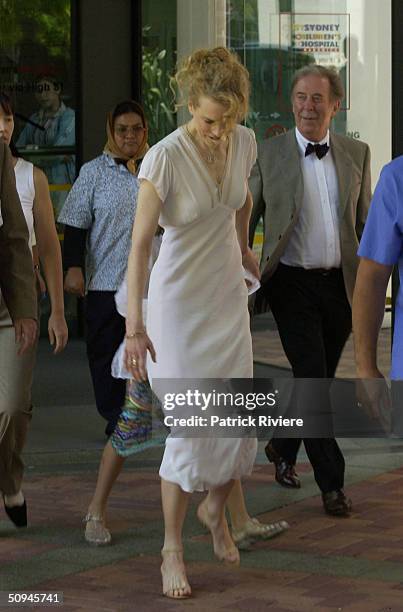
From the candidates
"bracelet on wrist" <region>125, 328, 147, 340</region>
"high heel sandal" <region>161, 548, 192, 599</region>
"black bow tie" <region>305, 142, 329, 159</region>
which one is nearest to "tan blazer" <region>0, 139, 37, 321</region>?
"bracelet on wrist" <region>125, 328, 147, 340</region>

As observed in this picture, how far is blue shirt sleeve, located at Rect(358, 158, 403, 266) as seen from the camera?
161 inches

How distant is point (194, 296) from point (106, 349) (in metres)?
2.41

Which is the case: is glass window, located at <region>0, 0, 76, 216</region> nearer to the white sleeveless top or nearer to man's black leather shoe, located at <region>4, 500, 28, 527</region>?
the white sleeveless top

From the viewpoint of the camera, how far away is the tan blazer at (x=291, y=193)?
673 cm

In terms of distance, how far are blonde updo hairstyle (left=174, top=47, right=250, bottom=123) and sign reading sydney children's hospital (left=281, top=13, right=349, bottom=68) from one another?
521cm

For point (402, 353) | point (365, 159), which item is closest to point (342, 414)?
point (365, 159)

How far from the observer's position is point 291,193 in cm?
674

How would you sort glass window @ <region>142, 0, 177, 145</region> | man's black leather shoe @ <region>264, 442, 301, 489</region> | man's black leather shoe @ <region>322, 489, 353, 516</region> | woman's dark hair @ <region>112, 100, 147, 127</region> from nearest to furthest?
man's black leather shoe @ <region>322, 489, 353, 516</region>
man's black leather shoe @ <region>264, 442, 301, 489</region>
woman's dark hair @ <region>112, 100, 147, 127</region>
glass window @ <region>142, 0, 177, 145</region>

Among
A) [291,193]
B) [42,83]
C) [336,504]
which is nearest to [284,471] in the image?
[336,504]

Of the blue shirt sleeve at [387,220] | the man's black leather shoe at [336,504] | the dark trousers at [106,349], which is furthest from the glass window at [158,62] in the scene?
the blue shirt sleeve at [387,220]

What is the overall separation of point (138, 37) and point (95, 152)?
37.2 inches

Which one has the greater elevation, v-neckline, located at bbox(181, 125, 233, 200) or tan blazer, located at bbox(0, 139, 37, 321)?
v-neckline, located at bbox(181, 125, 233, 200)

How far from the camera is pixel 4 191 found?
18.8 feet

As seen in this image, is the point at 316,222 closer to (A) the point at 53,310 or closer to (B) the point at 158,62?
(A) the point at 53,310
